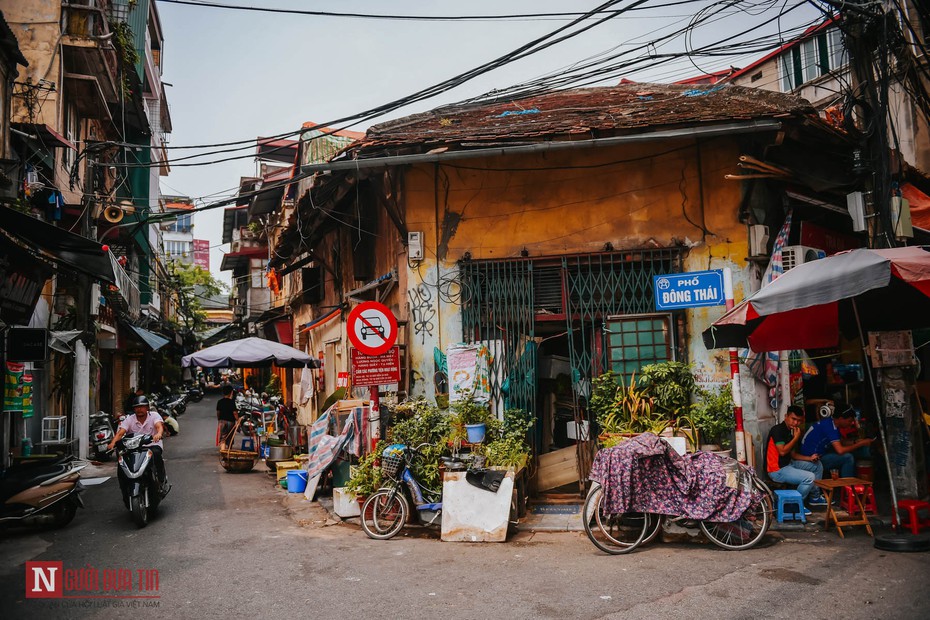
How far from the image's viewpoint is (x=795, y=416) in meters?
8.21

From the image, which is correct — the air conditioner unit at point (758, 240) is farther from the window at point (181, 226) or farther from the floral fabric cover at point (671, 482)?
the window at point (181, 226)

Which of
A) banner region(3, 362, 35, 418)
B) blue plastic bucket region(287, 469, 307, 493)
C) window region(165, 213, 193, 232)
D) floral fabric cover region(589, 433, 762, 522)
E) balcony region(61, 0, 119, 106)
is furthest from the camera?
window region(165, 213, 193, 232)

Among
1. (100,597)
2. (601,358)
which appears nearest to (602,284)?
(601,358)

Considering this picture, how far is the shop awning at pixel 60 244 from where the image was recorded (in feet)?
22.2

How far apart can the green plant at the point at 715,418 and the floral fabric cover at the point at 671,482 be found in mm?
1212

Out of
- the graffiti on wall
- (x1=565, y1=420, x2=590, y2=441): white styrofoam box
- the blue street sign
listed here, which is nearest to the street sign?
the graffiti on wall

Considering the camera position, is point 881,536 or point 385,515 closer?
point 881,536

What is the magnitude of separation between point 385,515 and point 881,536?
5.31 metres

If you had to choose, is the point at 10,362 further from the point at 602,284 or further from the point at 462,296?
the point at 602,284

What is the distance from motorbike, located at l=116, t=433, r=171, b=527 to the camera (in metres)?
8.50

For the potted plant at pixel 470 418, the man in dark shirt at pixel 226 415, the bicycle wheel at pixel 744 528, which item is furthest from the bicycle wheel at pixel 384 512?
the man in dark shirt at pixel 226 415

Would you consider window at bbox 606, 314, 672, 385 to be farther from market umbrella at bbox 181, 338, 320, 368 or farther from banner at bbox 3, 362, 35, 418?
banner at bbox 3, 362, 35, 418

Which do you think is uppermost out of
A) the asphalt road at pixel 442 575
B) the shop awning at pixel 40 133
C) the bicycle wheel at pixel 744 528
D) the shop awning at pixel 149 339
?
the shop awning at pixel 40 133

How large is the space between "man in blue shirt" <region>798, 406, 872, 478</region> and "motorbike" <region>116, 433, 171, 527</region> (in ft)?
27.4
